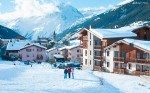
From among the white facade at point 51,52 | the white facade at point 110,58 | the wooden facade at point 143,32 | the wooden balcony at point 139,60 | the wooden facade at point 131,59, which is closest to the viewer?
the wooden balcony at point 139,60

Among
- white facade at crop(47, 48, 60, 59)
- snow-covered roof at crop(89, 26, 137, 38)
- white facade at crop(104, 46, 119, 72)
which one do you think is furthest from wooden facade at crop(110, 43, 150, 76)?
white facade at crop(47, 48, 60, 59)

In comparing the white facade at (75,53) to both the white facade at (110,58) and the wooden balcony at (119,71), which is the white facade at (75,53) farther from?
the wooden balcony at (119,71)

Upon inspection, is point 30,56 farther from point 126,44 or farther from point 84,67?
point 126,44

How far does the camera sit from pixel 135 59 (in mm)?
56656

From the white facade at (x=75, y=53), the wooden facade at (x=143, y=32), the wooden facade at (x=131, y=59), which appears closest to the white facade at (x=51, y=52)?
the white facade at (x=75, y=53)

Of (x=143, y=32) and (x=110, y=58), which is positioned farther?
(x=143, y=32)

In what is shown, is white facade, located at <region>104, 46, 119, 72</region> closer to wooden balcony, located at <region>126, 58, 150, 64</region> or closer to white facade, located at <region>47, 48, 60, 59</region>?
wooden balcony, located at <region>126, 58, 150, 64</region>

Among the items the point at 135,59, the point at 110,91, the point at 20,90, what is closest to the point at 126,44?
the point at 135,59

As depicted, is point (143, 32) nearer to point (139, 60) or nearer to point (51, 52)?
point (139, 60)

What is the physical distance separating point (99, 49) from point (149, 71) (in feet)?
55.0

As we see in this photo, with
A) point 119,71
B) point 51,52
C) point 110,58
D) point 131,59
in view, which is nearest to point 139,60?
point 131,59

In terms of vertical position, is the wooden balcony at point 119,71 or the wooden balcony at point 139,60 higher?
the wooden balcony at point 139,60

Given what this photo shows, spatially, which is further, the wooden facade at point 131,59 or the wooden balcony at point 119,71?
the wooden balcony at point 119,71

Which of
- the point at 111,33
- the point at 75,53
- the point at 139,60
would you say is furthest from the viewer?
the point at 75,53
